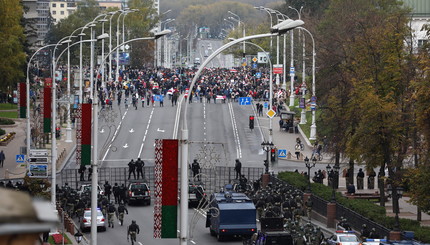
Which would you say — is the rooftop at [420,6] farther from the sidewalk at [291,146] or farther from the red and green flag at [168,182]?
the red and green flag at [168,182]

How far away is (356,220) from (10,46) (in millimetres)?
58020

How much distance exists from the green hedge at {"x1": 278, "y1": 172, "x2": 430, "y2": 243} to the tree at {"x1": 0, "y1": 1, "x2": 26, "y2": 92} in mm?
46179

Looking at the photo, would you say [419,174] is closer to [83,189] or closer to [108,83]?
[83,189]

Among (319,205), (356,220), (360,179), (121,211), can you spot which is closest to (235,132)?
(360,179)

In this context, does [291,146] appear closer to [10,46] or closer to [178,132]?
[178,132]

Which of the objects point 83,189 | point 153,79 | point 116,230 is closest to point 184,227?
point 116,230

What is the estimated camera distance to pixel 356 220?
1614 inches

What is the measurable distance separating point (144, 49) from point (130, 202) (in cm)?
11463

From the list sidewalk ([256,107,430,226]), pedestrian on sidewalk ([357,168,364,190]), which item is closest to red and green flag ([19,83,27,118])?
sidewalk ([256,107,430,226])

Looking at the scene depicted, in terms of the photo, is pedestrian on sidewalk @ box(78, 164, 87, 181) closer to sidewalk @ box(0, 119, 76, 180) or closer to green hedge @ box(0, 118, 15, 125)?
sidewalk @ box(0, 119, 76, 180)

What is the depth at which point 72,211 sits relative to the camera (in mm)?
47469

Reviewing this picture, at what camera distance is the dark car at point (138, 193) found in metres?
52.3

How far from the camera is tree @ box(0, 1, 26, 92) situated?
9275 cm

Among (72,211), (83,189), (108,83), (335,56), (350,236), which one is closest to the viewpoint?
(350,236)
